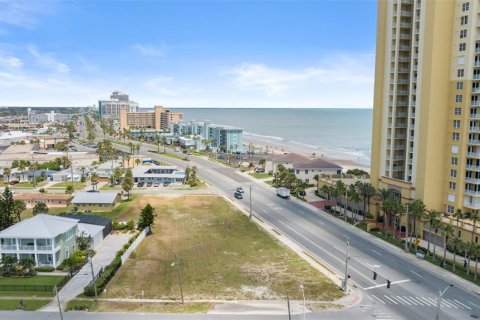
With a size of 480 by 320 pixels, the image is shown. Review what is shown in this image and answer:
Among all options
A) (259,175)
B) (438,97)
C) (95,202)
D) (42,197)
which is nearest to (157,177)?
(95,202)

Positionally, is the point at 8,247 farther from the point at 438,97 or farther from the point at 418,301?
the point at 438,97

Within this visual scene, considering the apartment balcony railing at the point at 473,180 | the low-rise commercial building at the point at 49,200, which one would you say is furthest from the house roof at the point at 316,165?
the low-rise commercial building at the point at 49,200

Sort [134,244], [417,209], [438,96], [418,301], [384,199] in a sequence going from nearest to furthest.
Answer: [418,301]
[134,244]
[417,209]
[438,96]
[384,199]

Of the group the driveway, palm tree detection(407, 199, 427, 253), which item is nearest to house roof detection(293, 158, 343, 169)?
palm tree detection(407, 199, 427, 253)

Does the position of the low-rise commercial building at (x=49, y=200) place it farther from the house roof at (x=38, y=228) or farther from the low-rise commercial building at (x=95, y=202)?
the house roof at (x=38, y=228)

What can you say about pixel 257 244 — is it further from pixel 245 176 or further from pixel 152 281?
pixel 245 176

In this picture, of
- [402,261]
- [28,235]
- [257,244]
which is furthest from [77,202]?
[402,261]
